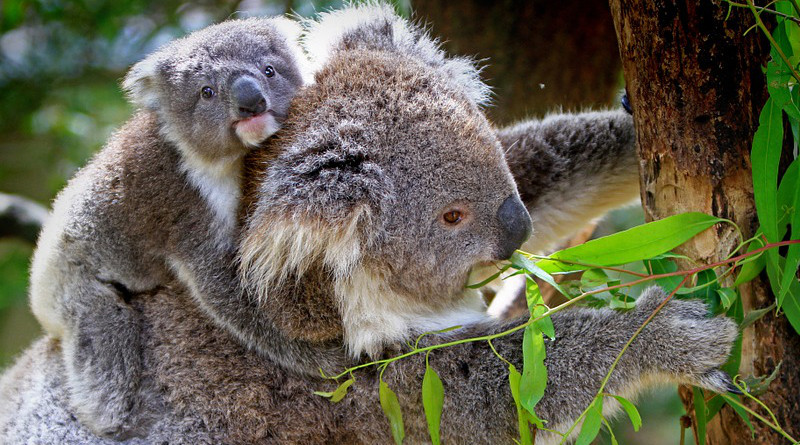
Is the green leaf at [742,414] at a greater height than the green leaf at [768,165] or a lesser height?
lesser

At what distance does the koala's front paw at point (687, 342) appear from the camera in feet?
7.07

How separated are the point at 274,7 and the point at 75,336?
2.97m

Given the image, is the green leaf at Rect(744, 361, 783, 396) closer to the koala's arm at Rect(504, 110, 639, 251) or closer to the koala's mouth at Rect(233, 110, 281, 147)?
the koala's arm at Rect(504, 110, 639, 251)

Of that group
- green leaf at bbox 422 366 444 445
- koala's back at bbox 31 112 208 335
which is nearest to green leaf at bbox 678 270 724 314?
green leaf at bbox 422 366 444 445

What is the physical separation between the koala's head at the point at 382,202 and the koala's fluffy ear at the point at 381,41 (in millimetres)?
255

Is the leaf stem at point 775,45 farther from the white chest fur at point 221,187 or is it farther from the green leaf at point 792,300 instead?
the white chest fur at point 221,187

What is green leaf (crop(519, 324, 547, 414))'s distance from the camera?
2129 millimetres

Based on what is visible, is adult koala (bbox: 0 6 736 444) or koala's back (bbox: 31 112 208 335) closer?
adult koala (bbox: 0 6 736 444)

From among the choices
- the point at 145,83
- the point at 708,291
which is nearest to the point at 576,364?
the point at 708,291

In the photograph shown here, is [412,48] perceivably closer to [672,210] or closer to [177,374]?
[672,210]

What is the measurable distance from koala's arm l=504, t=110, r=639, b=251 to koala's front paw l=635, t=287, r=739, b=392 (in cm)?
82

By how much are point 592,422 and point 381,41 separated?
5.19ft

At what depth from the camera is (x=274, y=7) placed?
507cm

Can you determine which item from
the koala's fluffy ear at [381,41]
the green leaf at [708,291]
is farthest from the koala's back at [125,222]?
the green leaf at [708,291]
